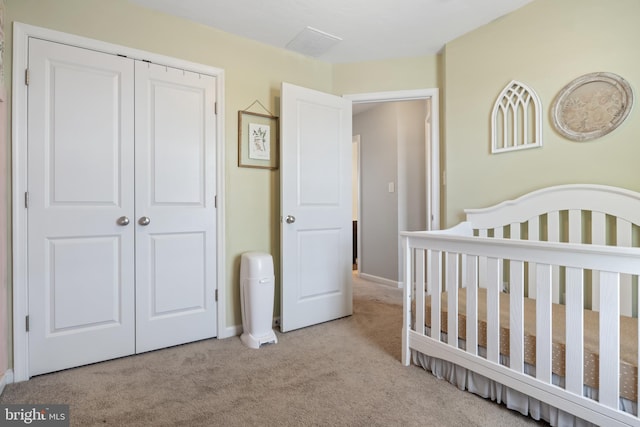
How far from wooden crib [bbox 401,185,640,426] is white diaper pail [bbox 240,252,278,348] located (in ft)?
3.02

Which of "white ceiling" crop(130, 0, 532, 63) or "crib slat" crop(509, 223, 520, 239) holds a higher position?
"white ceiling" crop(130, 0, 532, 63)

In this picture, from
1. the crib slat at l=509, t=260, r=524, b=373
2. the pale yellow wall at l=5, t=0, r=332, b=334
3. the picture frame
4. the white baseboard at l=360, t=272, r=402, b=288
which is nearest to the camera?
the crib slat at l=509, t=260, r=524, b=373

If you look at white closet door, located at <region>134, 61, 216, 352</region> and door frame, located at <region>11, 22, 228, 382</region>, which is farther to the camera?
white closet door, located at <region>134, 61, 216, 352</region>

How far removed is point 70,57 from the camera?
1.83m

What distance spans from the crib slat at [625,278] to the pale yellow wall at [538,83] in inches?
8.8

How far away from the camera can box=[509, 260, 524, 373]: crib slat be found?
1.37 m

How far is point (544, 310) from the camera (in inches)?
50.7

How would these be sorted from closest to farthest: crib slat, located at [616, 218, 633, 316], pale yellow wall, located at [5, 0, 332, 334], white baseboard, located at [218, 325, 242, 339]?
crib slat, located at [616, 218, 633, 316]
pale yellow wall, located at [5, 0, 332, 334]
white baseboard, located at [218, 325, 242, 339]

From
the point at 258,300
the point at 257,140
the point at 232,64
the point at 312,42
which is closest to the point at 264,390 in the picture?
the point at 258,300

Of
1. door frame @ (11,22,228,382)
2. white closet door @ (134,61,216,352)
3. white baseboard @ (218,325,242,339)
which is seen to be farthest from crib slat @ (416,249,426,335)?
door frame @ (11,22,228,382)

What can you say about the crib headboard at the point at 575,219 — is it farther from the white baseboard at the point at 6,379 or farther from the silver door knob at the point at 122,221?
the white baseboard at the point at 6,379

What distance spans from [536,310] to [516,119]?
1.40m

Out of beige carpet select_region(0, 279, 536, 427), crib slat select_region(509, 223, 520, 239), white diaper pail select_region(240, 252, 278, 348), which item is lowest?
beige carpet select_region(0, 279, 536, 427)

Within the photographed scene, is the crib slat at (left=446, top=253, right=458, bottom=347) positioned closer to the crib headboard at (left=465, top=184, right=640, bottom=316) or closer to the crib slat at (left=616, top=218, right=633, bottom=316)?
the crib headboard at (left=465, top=184, right=640, bottom=316)
